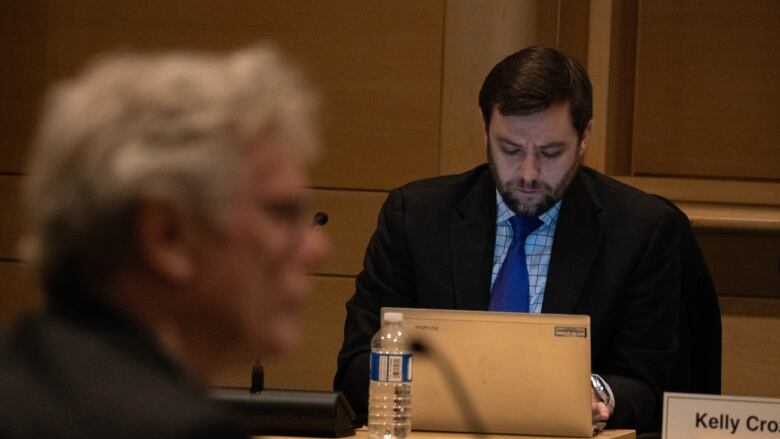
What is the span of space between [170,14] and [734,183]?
86.9 inches

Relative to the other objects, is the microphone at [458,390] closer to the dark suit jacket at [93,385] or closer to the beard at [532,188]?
the beard at [532,188]

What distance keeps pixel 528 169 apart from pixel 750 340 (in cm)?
181

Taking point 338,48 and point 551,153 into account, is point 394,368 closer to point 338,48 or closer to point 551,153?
point 551,153

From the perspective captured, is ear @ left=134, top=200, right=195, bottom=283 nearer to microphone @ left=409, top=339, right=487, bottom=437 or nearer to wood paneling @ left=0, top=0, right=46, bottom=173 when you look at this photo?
microphone @ left=409, top=339, right=487, bottom=437

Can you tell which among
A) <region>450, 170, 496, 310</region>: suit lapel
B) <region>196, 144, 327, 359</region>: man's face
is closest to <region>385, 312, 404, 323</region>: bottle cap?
<region>450, 170, 496, 310</region>: suit lapel

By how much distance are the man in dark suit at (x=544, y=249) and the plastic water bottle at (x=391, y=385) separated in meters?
0.39

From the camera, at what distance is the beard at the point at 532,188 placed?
3434mm

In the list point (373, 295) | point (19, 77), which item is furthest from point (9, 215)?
point (373, 295)

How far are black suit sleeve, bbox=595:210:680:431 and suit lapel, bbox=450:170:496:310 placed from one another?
1.21ft

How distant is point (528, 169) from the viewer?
3.43 m

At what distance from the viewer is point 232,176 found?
105cm

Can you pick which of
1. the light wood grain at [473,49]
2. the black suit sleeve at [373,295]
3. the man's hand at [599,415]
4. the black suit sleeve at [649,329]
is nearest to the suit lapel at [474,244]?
the black suit sleeve at [373,295]

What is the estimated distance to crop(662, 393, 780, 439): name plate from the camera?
2.70 meters

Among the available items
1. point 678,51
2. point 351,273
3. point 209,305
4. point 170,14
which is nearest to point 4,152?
point 170,14
